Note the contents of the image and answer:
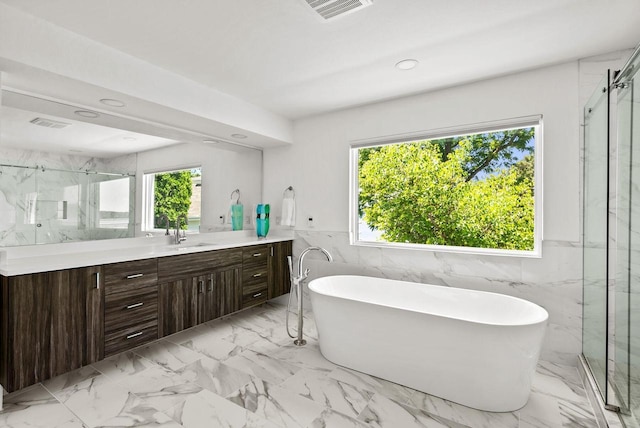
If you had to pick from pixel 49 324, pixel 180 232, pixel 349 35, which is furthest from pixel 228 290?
pixel 349 35

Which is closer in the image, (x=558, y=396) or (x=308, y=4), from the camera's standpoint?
(x=308, y=4)

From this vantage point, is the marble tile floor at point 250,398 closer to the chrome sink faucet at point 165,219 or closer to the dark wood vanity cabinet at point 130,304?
the dark wood vanity cabinet at point 130,304

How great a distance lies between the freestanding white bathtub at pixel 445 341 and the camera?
1.84 m

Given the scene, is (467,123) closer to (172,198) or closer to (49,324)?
(172,198)

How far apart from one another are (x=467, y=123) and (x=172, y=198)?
2.81 metres

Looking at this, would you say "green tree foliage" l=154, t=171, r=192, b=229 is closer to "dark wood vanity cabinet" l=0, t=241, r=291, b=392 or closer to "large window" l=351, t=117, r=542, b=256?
"dark wood vanity cabinet" l=0, t=241, r=291, b=392

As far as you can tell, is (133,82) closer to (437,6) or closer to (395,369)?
(437,6)

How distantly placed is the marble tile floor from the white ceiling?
223 cm

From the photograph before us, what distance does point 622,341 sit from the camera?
173cm

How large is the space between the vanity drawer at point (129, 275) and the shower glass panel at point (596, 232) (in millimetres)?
3043

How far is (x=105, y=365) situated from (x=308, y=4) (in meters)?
2.79

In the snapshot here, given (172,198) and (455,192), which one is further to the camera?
(455,192)

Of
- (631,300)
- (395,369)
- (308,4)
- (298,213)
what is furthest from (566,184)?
(298,213)

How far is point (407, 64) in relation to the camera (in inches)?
95.7
